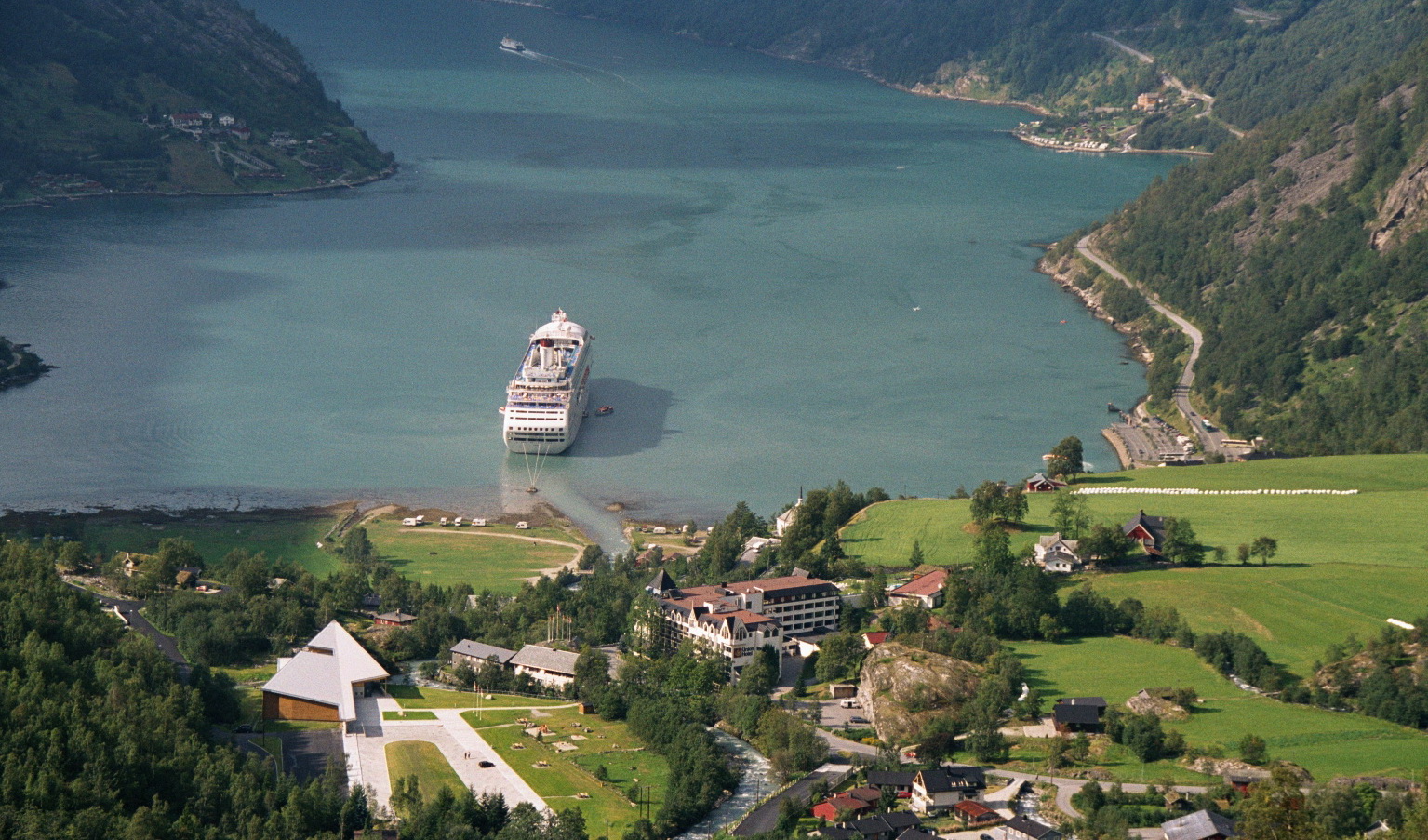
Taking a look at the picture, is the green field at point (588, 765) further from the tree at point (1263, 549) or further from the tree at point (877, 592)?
the tree at point (1263, 549)

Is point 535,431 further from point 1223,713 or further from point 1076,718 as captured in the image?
point 1223,713

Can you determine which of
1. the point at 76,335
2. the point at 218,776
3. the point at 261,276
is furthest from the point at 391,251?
the point at 218,776

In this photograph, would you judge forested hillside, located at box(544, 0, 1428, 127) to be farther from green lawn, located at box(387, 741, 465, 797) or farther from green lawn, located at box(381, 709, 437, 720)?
green lawn, located at box(387, 741, 465, 797)

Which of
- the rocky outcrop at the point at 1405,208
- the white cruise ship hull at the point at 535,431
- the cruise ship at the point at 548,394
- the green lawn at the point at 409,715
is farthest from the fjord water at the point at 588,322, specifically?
the green lawn at the point at 409,715

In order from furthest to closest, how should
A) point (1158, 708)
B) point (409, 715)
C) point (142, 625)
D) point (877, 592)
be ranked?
point (877, 592) → point (142, 625) → point (409, 715) → point (1158, 708)

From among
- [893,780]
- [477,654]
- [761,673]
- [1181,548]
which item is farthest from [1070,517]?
[893,780]
